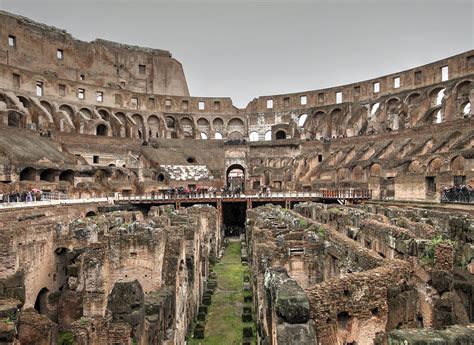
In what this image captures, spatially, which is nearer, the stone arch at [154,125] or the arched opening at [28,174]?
the arched opening at [28,174]

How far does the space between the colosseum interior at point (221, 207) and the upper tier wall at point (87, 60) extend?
0.28 meters

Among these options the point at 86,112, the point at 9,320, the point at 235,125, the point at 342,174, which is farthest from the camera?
the point at 235,125

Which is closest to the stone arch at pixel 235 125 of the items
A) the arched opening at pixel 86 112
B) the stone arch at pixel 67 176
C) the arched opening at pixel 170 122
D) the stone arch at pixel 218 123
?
the stone arch at pixel 218 123

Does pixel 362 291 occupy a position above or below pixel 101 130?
below

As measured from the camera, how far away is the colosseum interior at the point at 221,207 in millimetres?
6227

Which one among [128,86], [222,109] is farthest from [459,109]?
[128,86]

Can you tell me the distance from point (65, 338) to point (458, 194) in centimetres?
2165

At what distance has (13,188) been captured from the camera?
2756 cm

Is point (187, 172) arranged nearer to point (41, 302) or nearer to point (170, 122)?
point (170, 122)

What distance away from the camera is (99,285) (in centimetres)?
921

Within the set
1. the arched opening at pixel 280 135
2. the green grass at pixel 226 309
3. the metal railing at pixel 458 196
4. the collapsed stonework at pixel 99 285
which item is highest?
the arched opening at pixel 280 135

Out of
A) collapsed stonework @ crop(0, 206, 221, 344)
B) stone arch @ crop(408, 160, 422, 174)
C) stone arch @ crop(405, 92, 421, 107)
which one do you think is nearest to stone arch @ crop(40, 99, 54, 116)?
collapsed stonework @ crop(0, 206, 221, 344)

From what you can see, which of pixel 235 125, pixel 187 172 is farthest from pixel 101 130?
pixel 235 125

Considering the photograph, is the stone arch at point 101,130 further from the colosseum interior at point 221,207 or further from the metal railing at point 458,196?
the metal railing at point 458,196
